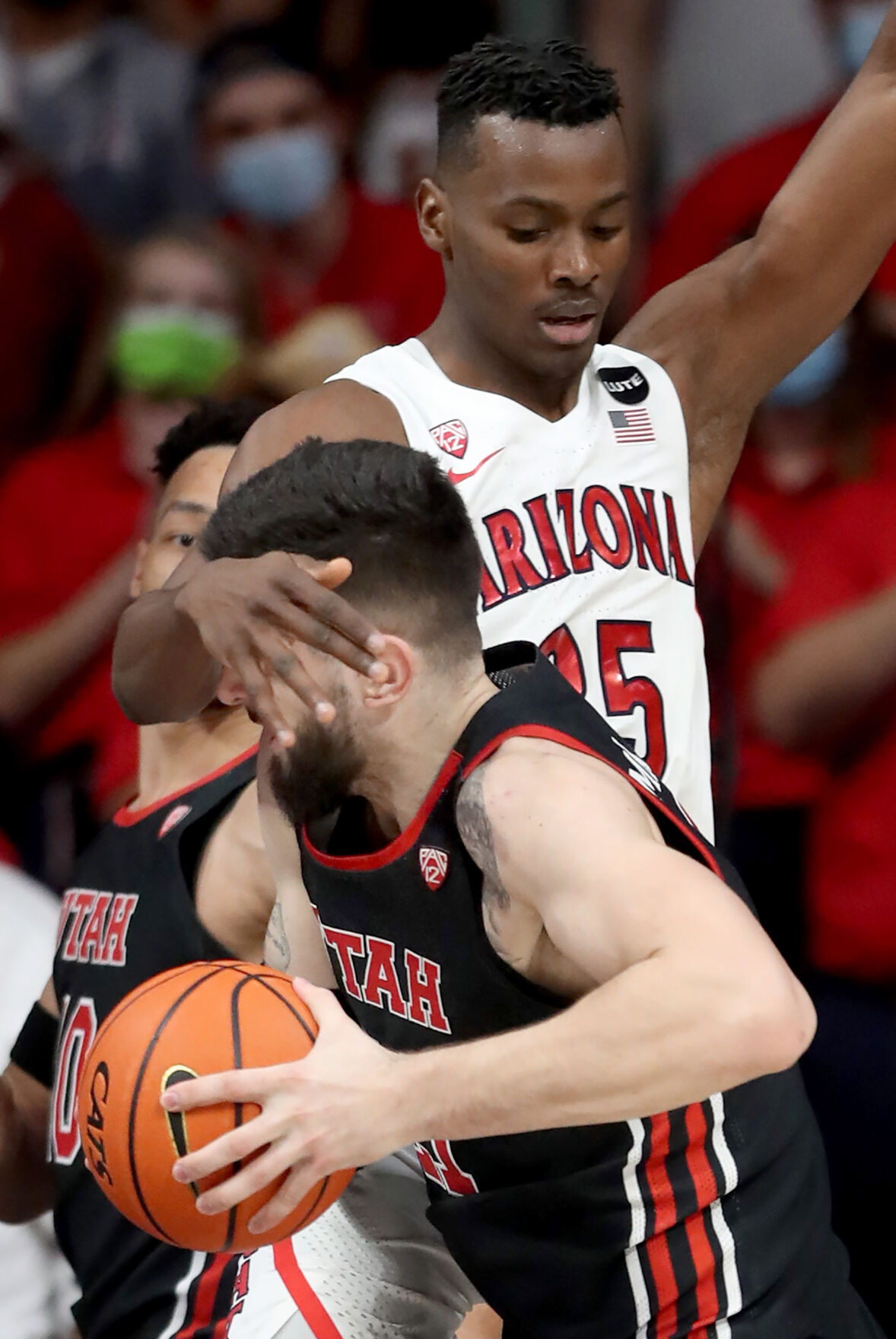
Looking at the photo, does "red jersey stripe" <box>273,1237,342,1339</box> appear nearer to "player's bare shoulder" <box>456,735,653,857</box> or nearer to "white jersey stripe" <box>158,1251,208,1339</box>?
"white jersey stripe" <box>158,1251,208,1339</box>

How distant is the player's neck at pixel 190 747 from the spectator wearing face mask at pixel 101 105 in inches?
104

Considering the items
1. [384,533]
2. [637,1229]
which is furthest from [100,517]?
[637,1229]

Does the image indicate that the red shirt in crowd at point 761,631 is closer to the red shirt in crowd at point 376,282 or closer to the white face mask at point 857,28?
the red shirt in crowd at point 376,282

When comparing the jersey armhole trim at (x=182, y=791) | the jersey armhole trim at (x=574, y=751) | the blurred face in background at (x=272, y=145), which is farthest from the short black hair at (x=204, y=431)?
the blurred face in background at (x=272, y=145)

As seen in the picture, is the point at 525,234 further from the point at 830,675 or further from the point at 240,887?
the point at 830,675

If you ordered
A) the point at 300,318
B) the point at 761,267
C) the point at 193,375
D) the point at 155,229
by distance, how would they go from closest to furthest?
1. the point at 761,267
2. the point at 193,375
3. the point at 300,318
4. the point at 155,229

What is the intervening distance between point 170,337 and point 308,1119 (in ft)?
10.0

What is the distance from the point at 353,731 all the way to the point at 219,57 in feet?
11.8

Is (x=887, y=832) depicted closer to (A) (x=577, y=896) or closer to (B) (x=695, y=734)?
Answer: (B) (x=695, y=734)

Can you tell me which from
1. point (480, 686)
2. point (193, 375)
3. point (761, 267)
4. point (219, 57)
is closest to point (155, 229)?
point (219, 57)

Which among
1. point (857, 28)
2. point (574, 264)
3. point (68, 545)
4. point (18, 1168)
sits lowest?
point (18, 1168)

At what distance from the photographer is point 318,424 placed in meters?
2.79

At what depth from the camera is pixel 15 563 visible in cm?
488

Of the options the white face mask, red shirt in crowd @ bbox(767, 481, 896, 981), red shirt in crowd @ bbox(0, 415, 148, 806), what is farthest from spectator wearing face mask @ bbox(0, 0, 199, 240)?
red shirt in crowd @ bbox(767, 481, 896, 981)
